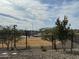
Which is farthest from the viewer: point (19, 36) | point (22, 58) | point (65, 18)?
point (19, 36)

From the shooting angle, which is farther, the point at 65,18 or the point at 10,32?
the point at 10,32

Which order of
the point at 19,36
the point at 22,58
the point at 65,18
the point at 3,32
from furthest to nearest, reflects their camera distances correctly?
the point at 19,36, the point at 3,32, the point at 65,18, the point at 22,58

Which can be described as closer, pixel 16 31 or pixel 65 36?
pixel 65 36

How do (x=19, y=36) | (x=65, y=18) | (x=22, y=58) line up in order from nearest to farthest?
(x=22, y=58)
(x=65, y=18)
(x=19, y=36)

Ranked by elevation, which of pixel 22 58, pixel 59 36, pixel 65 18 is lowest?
pixel 22 58

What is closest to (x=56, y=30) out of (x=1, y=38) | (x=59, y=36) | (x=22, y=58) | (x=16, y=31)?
(x=59, y=36)

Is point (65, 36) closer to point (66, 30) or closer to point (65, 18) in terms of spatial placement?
point (66, 30)

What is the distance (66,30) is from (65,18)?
4.60 feet

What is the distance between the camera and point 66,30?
22000 mm

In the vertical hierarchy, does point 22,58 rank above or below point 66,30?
below

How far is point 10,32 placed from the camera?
941 inches

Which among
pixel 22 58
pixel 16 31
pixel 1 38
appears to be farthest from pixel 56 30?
pixel 22 58

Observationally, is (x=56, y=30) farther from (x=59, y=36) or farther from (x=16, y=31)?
(x=16, y=31)

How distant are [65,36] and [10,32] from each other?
6422 millimetres
